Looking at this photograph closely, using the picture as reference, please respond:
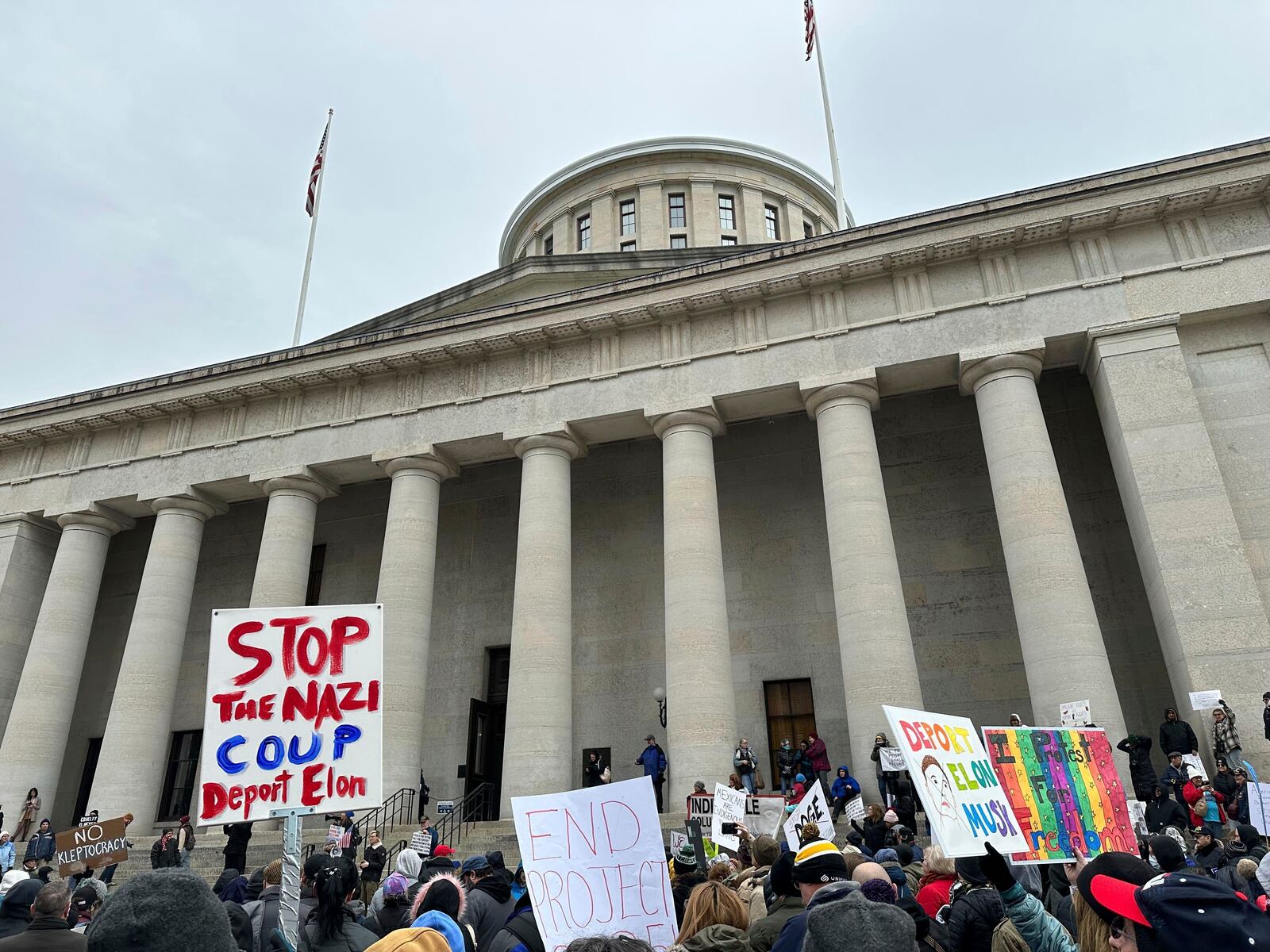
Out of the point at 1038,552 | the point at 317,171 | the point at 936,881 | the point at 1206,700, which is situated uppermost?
the point at 317,171

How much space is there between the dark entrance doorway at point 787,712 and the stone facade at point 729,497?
31 cm

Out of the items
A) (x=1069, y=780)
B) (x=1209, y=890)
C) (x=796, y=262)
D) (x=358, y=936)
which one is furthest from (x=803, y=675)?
(x=1209, y=890)

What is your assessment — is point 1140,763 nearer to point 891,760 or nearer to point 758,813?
point 891,760

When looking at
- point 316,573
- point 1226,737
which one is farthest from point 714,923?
point 316,573

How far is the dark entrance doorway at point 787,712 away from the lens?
2462 centimetres

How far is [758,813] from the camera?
16.6m

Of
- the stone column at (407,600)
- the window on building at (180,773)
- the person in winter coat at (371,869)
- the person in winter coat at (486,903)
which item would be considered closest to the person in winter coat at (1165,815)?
the person in winter coat at (486,903)

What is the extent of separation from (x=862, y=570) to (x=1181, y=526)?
6531 mm

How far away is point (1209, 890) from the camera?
2779 mm

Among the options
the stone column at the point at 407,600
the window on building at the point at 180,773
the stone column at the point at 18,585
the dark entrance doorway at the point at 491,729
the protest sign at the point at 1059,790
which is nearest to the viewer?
the protest sign at the point at 1059,790

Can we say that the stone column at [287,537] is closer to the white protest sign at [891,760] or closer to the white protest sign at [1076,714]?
the white protest sign at [891,760]

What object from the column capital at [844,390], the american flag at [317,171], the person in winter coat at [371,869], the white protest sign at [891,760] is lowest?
the person in winter coat at [371,869]

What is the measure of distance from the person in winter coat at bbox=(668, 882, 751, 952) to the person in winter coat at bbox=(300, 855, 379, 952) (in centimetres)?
205

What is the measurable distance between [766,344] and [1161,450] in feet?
30.5
